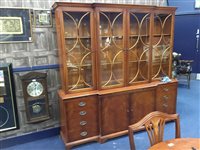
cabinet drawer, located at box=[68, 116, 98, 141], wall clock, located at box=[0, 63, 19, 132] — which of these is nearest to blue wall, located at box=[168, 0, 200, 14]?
cabinet drawer, located at box=[68, 116, 98, 141]

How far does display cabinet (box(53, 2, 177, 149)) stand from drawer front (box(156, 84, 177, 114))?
16 mm

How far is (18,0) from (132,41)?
5.24 feet

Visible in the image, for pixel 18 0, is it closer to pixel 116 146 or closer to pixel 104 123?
pixel 104 123

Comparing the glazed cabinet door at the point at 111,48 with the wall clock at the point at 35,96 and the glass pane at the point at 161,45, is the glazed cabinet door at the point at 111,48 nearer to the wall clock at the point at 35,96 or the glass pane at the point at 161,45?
the glass pane at the point at 161,45

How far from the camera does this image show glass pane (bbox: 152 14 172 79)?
284 cm

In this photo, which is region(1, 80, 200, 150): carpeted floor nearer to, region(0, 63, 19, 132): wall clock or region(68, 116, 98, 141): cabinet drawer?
region(68, 116, 98, 141): cabinet drawer

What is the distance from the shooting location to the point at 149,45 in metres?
2.75

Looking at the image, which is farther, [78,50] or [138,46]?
[138,46]

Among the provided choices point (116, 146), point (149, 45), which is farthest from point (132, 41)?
point (116, 146)

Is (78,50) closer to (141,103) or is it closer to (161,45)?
(141,103)

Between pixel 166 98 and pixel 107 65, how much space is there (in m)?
1.10

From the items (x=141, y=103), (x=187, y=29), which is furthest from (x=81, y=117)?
(x=187, y=29)

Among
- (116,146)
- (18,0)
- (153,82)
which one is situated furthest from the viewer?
(153,82)

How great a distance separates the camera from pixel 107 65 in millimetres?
2676
